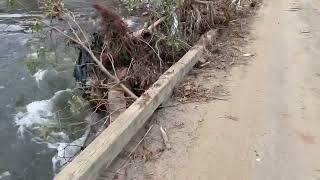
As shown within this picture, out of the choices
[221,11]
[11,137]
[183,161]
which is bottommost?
[11,137]


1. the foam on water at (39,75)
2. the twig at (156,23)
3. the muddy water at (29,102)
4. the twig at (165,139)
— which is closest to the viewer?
the twig at (165,139)

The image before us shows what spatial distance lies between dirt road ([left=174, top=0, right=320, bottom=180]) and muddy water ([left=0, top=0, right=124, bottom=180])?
241 centimetres

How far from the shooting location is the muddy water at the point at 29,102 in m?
6.45

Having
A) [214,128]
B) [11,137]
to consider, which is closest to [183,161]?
[214,128]

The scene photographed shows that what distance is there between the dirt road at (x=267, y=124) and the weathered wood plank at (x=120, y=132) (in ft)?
1.95

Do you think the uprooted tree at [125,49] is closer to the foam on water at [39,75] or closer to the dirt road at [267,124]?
the dirt road at [267,124]

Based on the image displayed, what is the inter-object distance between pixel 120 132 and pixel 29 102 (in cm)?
408

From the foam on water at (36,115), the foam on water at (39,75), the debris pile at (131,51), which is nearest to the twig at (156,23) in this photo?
the debris pile at (131,51)

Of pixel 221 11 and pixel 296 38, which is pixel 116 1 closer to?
pixel 221 11

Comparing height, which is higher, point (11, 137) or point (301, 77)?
point (301, 77)

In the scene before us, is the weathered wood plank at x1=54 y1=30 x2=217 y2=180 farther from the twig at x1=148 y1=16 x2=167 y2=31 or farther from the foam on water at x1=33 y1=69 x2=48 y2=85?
the foam on water at x1=33 y1=69 x2=48 y2=85

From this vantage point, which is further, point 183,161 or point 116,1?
point 116,1

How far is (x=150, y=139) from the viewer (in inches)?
191

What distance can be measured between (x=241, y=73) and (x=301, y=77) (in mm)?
790
